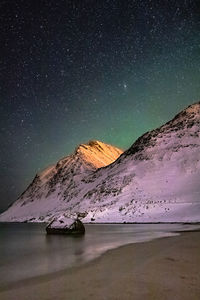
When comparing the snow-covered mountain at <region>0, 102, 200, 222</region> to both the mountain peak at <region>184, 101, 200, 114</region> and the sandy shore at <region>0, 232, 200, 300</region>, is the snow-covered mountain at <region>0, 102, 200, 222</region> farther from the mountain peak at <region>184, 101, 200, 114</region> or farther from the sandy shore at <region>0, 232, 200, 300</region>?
the sandy shore at <region>0, 232, 200, 300</region>

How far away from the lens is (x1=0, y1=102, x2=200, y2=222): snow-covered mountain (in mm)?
91625

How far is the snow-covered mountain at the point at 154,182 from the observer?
91.6 meters

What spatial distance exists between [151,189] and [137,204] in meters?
15.1

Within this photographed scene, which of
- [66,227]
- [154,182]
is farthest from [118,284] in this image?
[154,182]

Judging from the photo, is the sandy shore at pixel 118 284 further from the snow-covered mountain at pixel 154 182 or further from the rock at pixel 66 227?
the snow-covered mountain at pixel 154 182

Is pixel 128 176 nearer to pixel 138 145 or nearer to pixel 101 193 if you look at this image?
pixel 101 193

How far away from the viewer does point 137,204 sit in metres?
105

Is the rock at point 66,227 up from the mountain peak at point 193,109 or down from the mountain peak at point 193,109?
down

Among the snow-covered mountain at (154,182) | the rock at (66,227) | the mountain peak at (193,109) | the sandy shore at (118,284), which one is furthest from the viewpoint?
the mountain peak at (193,109)

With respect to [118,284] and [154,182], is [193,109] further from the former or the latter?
[118,284]

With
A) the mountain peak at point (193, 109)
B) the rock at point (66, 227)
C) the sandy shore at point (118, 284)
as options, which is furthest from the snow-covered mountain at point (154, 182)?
the sandy shore at point (118, 284)

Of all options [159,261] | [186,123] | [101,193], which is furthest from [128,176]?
[159,261]

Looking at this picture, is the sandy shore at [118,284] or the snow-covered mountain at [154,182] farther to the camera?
the snow-covered mountain at [154,182]

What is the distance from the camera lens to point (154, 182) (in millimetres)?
123875
